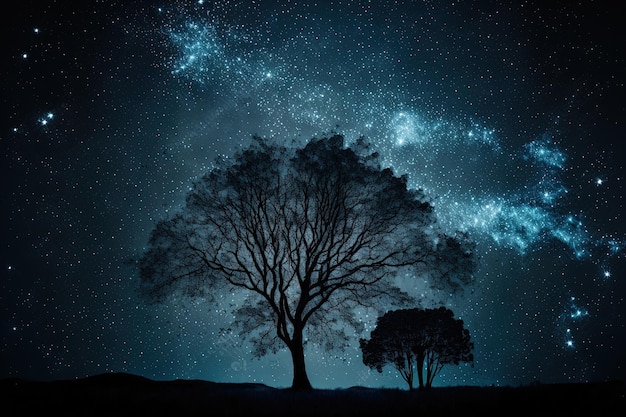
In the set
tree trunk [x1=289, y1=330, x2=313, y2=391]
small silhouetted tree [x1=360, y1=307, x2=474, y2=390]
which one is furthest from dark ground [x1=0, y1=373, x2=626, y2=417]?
small silhouetted tree [x1=360, y1=307, x2=474, y2=390]

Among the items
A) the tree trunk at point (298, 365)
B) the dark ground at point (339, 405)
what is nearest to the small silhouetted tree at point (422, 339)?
the tree trunk at point (298, 365)

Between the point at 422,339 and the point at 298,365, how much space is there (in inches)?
392

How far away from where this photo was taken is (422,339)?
26375 millimetres

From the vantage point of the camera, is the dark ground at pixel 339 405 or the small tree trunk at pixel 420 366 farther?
the small tree trunk at pixel 420 366

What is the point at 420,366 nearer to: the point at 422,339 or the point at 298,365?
the point at 422,339

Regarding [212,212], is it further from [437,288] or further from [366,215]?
[437,288]

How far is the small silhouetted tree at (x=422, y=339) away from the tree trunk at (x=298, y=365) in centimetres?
758

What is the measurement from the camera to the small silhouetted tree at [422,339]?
85.7 feet

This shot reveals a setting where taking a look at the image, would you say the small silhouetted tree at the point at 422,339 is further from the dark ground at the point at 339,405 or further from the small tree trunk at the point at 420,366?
the dark ground at the point at 339,405

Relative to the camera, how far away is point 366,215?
22266mm

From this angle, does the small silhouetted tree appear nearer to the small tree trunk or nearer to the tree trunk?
the small tree trunk

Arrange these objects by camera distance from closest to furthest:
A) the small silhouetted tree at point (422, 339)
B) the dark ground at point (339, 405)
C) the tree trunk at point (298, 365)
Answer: the dark ground at point (339, 405) → the tree trunk at point (298, 365) → the small silhouetted tree at point (422, 339)

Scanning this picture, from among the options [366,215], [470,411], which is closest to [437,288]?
[366,215]

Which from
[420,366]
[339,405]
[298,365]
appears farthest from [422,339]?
[339,405]
